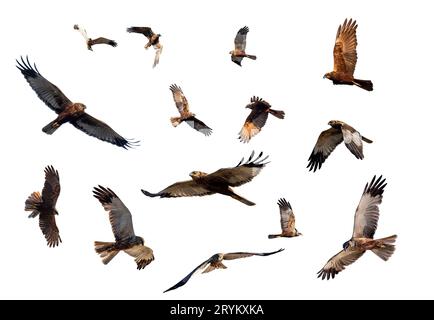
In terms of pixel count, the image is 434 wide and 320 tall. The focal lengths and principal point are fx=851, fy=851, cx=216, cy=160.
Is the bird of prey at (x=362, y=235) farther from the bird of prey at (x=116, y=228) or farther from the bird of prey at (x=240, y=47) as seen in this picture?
the bird of prey at (x=240, y=47)

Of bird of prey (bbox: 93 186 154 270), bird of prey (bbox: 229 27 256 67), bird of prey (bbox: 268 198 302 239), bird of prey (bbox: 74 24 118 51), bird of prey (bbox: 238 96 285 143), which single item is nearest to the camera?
bird of prey (bbox: 93 186 154 270)

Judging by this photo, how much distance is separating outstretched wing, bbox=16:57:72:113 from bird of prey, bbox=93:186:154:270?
139cm

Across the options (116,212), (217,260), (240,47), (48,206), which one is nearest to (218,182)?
(217,260)

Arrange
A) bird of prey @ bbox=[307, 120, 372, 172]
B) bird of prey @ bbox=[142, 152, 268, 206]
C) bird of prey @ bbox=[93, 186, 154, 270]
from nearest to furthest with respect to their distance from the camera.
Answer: bird of prey @ bbox=[142, 152, 268, 206], bird of prey @ bbox=[93, 186, 154, 270], bird of prey @ bbox=[307, 120, 372, 172]

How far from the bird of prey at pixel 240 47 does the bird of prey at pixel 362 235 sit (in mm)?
3311

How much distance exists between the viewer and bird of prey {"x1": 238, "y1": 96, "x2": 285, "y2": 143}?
12250mm

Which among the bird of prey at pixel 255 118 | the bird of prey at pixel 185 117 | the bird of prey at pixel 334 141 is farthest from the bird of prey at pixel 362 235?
the bird of prey at pixel 185 117

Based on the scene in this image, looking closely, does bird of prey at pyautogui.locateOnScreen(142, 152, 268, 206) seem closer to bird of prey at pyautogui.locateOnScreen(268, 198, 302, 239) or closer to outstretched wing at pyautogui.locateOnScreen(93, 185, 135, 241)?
outstretched wing at pyautogui.locateOnScreen(93, 185, 135, 241)

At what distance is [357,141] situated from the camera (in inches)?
435

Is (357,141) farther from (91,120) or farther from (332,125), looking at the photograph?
(91,120)

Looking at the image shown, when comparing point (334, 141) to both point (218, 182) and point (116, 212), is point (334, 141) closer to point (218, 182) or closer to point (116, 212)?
point (218, 182)

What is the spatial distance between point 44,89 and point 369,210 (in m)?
4.42

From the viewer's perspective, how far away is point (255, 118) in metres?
12.4

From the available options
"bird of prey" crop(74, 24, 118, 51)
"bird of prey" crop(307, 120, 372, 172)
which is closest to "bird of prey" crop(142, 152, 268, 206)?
"bird of prey" crop(307, 120, 372, 172)
